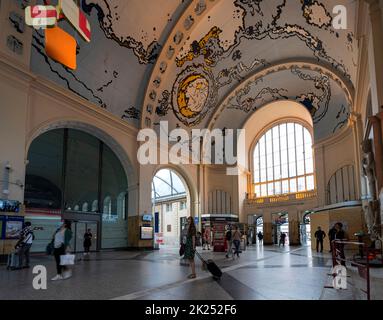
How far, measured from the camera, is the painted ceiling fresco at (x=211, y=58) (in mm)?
15930

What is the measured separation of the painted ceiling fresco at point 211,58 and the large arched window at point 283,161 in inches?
166

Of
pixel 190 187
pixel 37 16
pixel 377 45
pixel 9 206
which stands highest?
pixel 37 16

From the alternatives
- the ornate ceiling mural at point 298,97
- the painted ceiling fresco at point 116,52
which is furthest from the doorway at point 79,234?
the ornate ceiling mural at point 298,97

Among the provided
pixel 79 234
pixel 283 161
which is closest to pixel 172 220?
pixel 283 161

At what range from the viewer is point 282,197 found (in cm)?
2888

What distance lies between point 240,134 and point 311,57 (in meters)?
10.4

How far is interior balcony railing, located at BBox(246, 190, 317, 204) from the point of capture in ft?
89.3

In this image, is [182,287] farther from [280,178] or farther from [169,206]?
[169,206]

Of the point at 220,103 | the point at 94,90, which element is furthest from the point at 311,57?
the point at 94,90

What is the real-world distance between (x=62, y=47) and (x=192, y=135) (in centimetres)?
1274

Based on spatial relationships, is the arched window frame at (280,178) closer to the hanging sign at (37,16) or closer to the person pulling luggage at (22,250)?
the hanging sign at (37,16)

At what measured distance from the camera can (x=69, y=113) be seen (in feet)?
52.5

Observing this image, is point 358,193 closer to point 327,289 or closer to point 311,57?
point 311,57

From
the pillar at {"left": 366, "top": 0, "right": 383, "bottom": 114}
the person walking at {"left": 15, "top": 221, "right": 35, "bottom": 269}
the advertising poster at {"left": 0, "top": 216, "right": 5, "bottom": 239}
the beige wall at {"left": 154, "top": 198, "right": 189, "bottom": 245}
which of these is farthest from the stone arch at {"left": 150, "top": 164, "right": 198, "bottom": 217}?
the pillar at {"left": 366, "top": 0, "right": 383, "bottom": 114}
